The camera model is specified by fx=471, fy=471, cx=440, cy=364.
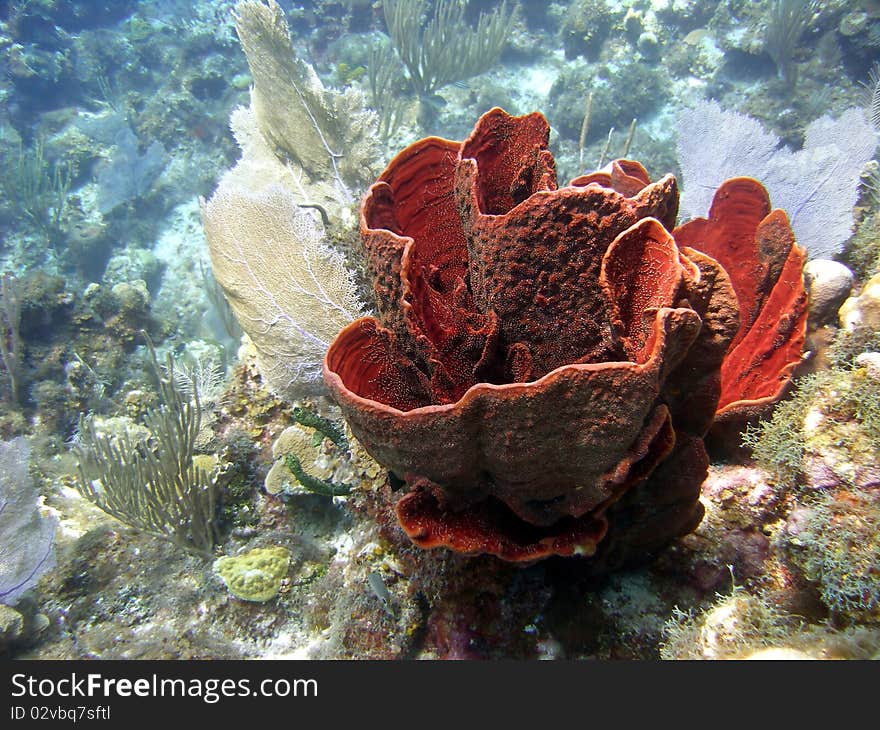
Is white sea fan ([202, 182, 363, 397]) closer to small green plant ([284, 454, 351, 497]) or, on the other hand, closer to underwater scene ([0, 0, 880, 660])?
underwater scene ([0, 0, 880, 660])

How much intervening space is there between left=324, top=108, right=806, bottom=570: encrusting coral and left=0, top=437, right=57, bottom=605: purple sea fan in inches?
150

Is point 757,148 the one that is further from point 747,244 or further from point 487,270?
point 487,270

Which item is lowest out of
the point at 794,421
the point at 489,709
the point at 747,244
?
the point at 489,709

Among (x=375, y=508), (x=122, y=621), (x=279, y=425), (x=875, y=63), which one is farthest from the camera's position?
(x=875, y=63)

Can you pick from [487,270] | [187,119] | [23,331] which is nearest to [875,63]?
[487,270]

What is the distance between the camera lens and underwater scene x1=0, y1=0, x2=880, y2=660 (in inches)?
66.2

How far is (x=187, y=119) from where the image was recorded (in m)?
13.7

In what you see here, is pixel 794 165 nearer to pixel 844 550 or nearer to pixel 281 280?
pixel 844 550

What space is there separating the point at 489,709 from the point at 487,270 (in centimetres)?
167

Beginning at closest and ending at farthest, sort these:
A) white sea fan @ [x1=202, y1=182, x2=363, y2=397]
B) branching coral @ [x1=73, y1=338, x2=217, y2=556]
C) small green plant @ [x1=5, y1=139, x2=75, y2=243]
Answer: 1. white sea fan @ [x1=202, y1=182, x2=363, y2=397]
2. branching coral @ [x1=73, y1=338, x2=217, y2=556]
3. small green plant @ [x1=5, y1=139, x2=75, y2=243]

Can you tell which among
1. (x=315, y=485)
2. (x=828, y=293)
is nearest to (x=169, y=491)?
(x=315, y=485)

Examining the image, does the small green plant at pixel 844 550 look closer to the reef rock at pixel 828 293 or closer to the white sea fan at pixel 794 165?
the reef rock at pixel 828 293

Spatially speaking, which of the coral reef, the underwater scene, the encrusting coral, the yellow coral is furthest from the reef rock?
the yellow coral

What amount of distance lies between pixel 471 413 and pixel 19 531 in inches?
183
